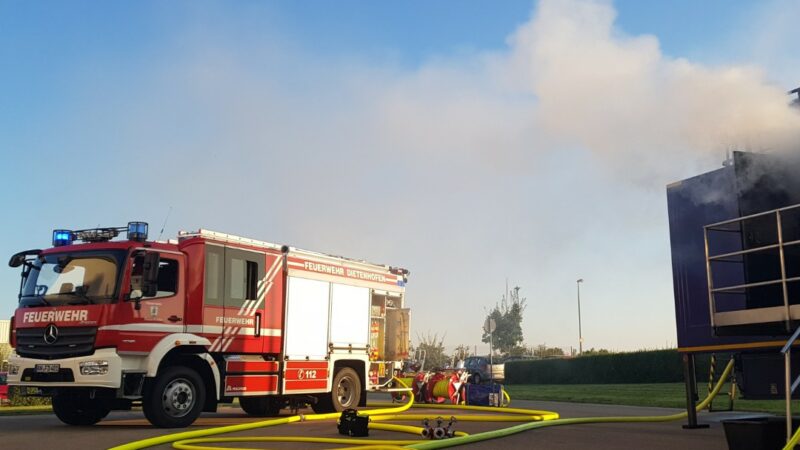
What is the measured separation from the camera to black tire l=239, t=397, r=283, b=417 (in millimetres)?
14337

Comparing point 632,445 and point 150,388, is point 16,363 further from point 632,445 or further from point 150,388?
point 632,445

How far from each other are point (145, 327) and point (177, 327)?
57 centimetres

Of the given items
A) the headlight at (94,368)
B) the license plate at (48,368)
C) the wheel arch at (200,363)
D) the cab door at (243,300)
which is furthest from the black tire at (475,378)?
the license plate at (48,368)

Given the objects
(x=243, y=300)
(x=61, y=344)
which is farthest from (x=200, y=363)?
(x=61, y=344)

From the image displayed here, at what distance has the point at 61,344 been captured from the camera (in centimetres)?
1112

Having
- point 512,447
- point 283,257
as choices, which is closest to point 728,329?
point 512,447

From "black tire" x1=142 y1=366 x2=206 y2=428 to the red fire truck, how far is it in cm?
2

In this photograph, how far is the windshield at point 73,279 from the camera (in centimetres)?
1134

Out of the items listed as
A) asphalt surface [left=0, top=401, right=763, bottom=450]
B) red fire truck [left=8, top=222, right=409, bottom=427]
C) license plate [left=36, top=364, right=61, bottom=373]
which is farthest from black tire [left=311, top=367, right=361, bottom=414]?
license plate [left=36, top=364, right=61, bottom=373]

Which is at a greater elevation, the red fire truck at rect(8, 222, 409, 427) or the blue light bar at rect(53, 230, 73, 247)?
the blue light bar at rect(53, 230, 73, 247)

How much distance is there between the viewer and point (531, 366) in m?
38.0

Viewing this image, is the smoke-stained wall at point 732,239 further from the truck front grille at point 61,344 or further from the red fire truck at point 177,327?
the truck front grille at point 61,344

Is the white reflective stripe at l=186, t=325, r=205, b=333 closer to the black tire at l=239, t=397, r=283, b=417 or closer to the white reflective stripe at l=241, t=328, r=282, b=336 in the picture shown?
the white reflective stripe at l=241, t=328, r=282, b=336

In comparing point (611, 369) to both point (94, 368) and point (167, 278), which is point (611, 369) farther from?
point (94, 368)
